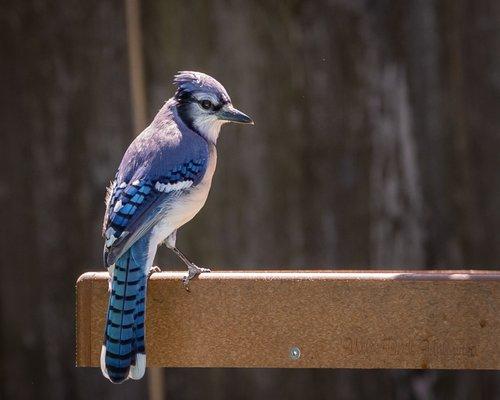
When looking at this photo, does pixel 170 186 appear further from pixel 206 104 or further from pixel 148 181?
pixel 206 104

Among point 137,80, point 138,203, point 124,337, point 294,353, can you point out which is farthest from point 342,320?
point 137,80

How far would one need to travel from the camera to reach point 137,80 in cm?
372

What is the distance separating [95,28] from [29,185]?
0.59 meters

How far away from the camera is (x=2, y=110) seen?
377cm

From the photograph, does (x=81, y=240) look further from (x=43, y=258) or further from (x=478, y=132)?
(x=478, y=132)

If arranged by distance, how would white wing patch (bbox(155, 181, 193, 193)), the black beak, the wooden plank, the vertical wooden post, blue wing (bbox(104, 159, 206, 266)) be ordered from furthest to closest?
the vertical wooden post
the black beak
white wing patch (bbox(155, 181, 193, 193))
blue wing (bbox(104, 159, 206, 266))
the wooden plank

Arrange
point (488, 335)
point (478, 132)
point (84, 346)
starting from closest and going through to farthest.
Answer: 1. point (488, 335)
2. point (84, 346)
3. point (478, 132)

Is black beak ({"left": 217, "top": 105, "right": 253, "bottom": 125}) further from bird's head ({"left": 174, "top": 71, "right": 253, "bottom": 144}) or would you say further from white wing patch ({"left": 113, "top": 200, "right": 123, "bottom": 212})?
white wing patch ({"left": 113, "top": 200, "right": 123, "bottom": 212})

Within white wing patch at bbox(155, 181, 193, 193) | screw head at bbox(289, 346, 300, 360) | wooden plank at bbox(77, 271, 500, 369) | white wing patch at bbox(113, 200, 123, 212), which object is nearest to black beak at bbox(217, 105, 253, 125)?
white wing patch at bbox(155, 181, 193, 193)

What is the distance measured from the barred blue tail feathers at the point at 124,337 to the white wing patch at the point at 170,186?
459 millimetres

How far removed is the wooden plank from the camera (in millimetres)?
2482

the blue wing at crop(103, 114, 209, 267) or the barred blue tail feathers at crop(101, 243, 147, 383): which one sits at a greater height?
the blue wing at crop(103, 114, 209, 267)

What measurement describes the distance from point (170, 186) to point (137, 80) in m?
0.80

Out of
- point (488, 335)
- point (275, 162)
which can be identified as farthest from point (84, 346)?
point (275, 162)
